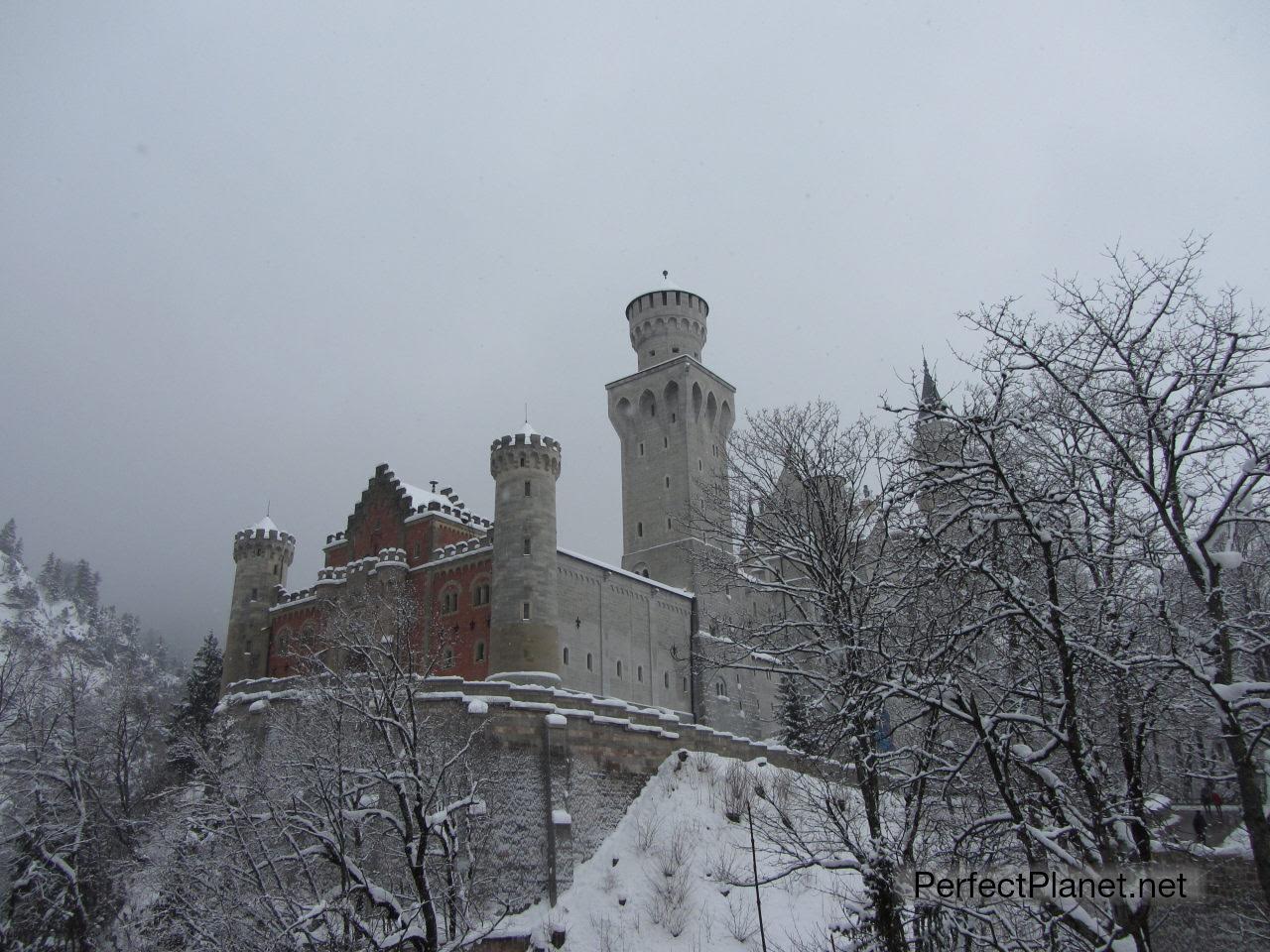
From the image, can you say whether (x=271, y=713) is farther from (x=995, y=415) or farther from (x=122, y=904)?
(x=995, y=415)

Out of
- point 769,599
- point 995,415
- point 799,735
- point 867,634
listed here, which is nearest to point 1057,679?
point 995,415

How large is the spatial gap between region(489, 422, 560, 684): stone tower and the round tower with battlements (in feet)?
67.0

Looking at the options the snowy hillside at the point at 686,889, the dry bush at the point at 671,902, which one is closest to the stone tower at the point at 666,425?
the snowy hillside at the point at 686,889

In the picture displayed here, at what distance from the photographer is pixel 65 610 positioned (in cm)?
17450

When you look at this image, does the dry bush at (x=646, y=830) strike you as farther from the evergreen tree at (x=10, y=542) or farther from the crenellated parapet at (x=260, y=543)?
the evergreen tree at (x=10, y=542)

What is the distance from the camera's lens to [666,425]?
55.6 m

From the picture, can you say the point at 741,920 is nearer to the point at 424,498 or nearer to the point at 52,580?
the point at 424,498

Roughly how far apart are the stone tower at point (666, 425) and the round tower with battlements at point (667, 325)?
61 millimetres

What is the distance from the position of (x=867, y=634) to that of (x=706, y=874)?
48.8ft

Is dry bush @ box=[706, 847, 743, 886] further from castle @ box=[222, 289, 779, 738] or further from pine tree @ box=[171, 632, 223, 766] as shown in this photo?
pine tree @ box=[171, 632, 223, 766]

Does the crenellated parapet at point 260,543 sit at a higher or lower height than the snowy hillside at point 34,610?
lower

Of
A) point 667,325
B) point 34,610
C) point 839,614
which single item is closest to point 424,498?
point 667,325

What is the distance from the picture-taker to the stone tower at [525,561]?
115 feet

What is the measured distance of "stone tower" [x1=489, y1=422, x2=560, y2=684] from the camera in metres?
35.1
